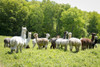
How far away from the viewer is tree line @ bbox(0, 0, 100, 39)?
41.5 m

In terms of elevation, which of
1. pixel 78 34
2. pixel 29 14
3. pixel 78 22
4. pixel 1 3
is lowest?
pixel 78 34

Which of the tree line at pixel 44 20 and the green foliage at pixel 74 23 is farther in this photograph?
the tree line at pixel 44 20

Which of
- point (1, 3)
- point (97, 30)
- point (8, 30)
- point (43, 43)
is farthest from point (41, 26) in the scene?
point (43, 43)

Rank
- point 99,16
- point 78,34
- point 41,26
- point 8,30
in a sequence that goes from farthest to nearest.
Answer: point 99,16
point 41,26
point 8,30
point 78,34

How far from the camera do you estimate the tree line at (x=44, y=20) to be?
41.5m

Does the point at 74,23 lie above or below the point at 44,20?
below

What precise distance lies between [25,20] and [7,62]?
134 ft

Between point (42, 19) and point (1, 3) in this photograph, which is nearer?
point (1, 3)

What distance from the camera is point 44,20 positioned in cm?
4969

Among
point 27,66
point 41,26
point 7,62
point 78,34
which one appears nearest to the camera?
point 27,66

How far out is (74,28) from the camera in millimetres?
40938

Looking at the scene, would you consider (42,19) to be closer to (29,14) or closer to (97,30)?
(29,14)

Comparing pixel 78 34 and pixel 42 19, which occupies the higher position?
pixel 42 19

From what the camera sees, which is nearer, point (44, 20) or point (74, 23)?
point (74, 23)
